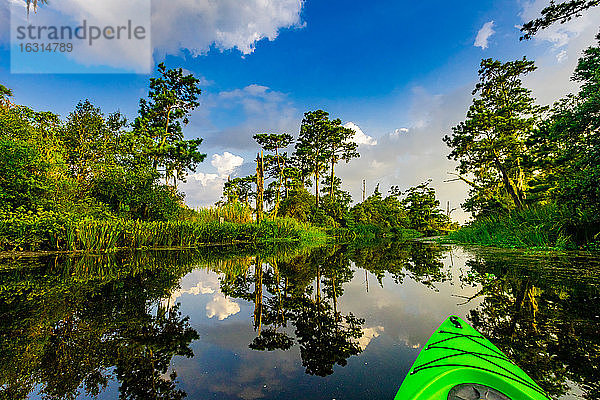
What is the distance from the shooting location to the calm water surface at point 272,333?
1.22m

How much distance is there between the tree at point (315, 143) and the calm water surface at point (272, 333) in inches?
825

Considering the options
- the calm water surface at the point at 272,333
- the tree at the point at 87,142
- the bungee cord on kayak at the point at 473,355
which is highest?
the tree at the point at 87,142

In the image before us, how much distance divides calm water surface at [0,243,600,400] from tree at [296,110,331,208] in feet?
68.7

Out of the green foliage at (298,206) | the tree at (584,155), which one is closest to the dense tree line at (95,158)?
the green foliage at (298,206)

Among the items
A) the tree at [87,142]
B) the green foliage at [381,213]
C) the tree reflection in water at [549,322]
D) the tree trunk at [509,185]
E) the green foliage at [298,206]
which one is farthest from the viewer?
the green foliage at [381,213]

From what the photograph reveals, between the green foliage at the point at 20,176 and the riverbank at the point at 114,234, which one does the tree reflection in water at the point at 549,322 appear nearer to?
the riverbank at the point at 114,234

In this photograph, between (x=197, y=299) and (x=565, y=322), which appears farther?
(x=197, y=299)

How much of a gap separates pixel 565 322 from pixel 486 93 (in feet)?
57.8

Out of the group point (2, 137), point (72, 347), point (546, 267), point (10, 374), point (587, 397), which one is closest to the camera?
point (587, 397)

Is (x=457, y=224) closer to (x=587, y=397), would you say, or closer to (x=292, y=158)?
(x=292, y=158)

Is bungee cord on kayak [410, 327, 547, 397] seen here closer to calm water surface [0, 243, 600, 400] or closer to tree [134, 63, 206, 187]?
calm water surface [0, 243, 600, 400]

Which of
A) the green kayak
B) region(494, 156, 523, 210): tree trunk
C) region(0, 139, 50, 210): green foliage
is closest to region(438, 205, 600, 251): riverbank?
region(494, 156, 523, 210): tree trunk

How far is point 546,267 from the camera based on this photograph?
3.53 meters

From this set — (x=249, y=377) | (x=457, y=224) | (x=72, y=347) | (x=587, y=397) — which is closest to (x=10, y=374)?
(x=72, y=347)
